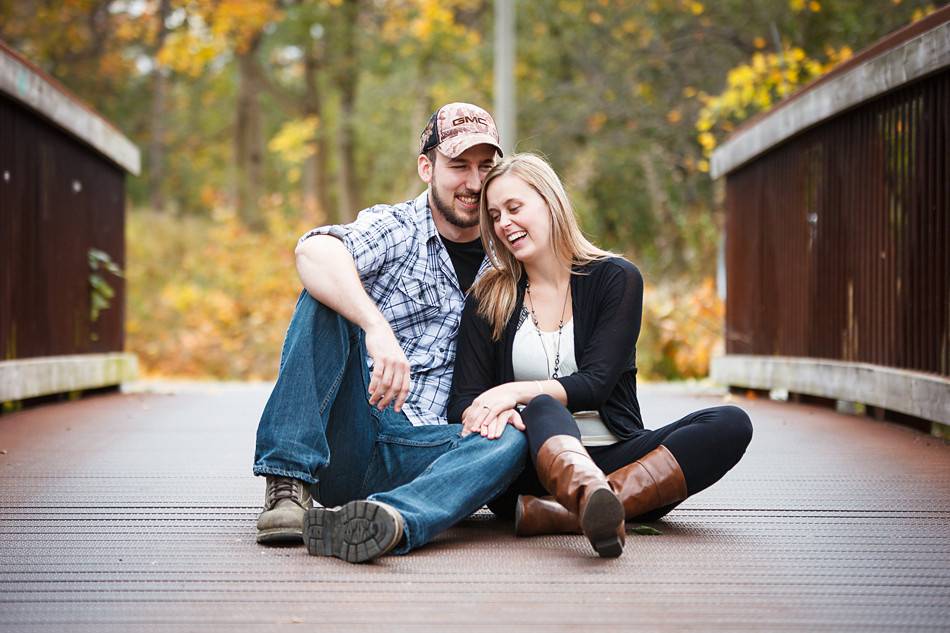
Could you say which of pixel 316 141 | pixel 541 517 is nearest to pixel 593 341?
pixel 541 517

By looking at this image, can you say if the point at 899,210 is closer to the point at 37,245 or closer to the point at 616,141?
the point at 37,245

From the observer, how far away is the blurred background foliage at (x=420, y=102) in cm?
1395

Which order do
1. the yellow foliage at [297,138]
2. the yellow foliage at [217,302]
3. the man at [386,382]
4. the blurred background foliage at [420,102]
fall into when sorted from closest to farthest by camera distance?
1. the man at [386,382]
2. the blurred background foliage at [420,102]
3. the yellow foliage at [217,302]
4. the yellow foliage at [297,138]

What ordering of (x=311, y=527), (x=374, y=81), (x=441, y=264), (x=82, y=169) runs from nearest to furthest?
1. (x=311, y=527)
2. (x=441, y=264)
3. (x=82, y=169)
4. (x=374, y=81)

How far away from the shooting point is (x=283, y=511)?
343 centimetres

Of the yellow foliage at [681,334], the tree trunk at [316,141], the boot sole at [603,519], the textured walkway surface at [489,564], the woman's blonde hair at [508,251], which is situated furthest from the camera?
the tree trunk at [316,141]

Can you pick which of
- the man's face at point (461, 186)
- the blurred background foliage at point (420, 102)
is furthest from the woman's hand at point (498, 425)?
the blurred background foliage at point (420, 102)

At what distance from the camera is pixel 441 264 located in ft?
13.1

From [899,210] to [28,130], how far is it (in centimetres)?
500

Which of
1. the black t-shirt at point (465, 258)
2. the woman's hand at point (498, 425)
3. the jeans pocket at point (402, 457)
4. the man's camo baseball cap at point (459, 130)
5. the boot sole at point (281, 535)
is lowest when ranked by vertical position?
the boot sole at point (281, 535)

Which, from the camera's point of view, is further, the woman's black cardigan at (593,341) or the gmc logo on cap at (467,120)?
the gmc logo on cap at (467,120)

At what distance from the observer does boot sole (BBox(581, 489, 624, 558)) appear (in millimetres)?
3117

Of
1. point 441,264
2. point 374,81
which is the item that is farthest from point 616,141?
point 441,264

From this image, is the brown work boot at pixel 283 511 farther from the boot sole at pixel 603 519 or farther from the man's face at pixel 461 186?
the man's face at pixel 461 186
